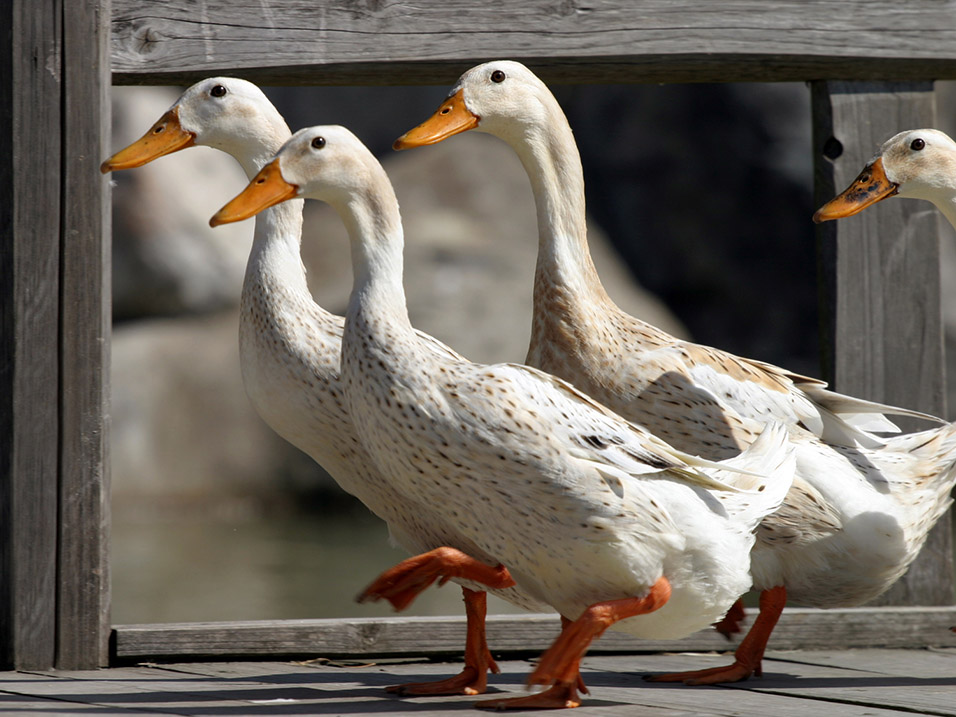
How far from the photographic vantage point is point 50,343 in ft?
11.3

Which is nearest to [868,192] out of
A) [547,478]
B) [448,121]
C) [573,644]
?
[448,121]

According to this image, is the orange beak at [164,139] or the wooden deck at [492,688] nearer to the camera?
the wooden deck at [492,688]

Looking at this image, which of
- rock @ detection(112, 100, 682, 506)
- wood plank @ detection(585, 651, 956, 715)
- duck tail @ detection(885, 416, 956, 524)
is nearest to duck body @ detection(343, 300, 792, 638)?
wood plank @ detection(585, 651, 956, 715)

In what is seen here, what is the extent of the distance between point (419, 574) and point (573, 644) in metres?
0.37

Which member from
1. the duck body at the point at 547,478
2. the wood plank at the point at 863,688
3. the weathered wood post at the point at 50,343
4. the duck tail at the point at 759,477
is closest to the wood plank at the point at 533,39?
the weathered wood post at the point at 50,343

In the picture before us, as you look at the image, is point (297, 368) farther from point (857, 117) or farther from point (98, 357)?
point (857, 117)

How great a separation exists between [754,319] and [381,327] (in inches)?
363

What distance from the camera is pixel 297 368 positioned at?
136 inches

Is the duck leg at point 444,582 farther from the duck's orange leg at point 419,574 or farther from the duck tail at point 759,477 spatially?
the duck tail at point 759,477

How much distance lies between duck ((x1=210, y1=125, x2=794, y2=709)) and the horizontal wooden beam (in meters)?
0.71

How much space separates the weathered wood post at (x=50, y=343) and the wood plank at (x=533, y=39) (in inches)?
8.9

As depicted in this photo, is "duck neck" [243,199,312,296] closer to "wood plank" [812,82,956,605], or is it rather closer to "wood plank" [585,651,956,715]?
"wood plank" [585,651,956,715]

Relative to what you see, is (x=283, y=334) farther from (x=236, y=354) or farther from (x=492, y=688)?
(x=236, y=354)

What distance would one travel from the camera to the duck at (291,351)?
3.24 meters
